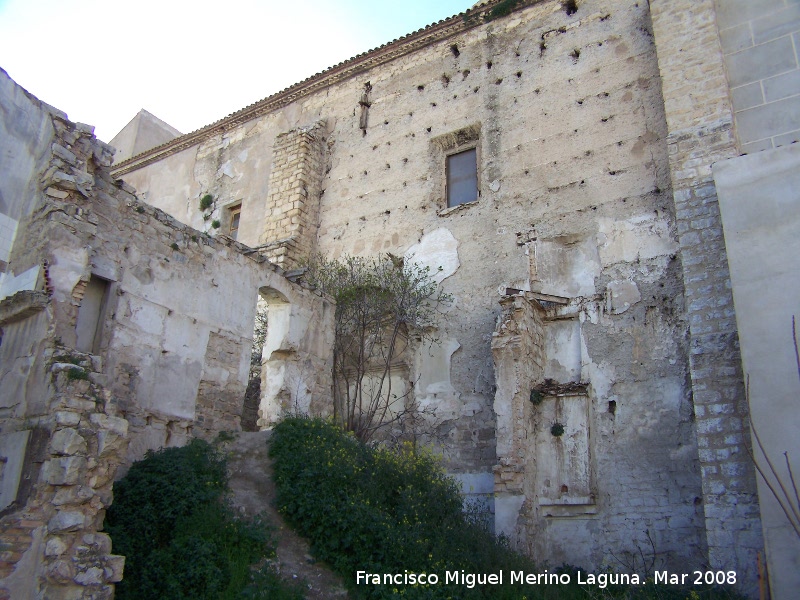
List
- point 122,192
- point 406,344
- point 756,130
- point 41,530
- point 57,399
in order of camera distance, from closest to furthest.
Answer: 1. point 41,530
2. point 57,399
3. point 122,192
4. point 756,130
5. point 406,344

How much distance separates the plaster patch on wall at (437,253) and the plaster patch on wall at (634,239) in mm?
2724

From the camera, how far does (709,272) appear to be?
9.30m

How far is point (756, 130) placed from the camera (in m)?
10.2

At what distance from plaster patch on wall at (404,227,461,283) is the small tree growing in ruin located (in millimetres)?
192

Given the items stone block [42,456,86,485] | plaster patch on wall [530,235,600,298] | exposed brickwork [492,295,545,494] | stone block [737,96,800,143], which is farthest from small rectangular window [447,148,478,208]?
stone block [42,456,86,485]

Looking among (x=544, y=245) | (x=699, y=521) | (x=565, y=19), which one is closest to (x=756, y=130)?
(x=544, y=245)

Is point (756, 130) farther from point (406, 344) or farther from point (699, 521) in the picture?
point (406, 344)

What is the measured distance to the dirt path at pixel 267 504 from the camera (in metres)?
7.39

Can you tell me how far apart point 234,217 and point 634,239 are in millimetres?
9881

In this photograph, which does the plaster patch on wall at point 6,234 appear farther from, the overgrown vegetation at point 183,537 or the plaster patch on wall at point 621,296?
the plaster patch on wall at point 621,296

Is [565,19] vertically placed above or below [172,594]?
above

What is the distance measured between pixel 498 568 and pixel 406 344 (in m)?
5.32

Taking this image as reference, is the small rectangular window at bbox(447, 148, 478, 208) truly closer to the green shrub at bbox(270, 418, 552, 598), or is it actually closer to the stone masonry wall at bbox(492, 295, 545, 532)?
the stone masonry wall at bbox(492, 295, 545, 532)

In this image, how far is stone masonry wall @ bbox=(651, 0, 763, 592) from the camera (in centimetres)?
809
